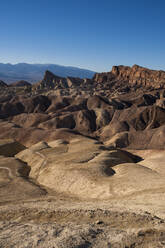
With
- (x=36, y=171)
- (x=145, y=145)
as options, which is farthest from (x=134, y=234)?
(x=145, y=145)

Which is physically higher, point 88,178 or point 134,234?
point 134,234

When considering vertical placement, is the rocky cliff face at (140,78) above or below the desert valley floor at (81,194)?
above

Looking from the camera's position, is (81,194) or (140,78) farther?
(140,78)

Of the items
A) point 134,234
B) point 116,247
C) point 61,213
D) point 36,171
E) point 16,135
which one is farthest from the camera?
point 16,135

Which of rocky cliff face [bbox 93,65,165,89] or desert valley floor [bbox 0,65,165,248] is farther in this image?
rocky cliff face [bbox 93,65,165,89]

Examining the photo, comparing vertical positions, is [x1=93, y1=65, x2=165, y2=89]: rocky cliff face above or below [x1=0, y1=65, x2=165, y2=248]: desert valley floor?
above

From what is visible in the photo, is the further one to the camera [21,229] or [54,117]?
[54,117]

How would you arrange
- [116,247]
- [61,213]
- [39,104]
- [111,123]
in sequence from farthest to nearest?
[39,104] → [111,123] → [61,213] → [116,247]

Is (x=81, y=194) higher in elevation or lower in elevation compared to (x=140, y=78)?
lower

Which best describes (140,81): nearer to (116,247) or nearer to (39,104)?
(39,104)

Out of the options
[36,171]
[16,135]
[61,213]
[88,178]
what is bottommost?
[16,135]

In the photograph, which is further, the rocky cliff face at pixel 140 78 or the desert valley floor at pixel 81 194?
the rocky cliff face at pixel 140 78
